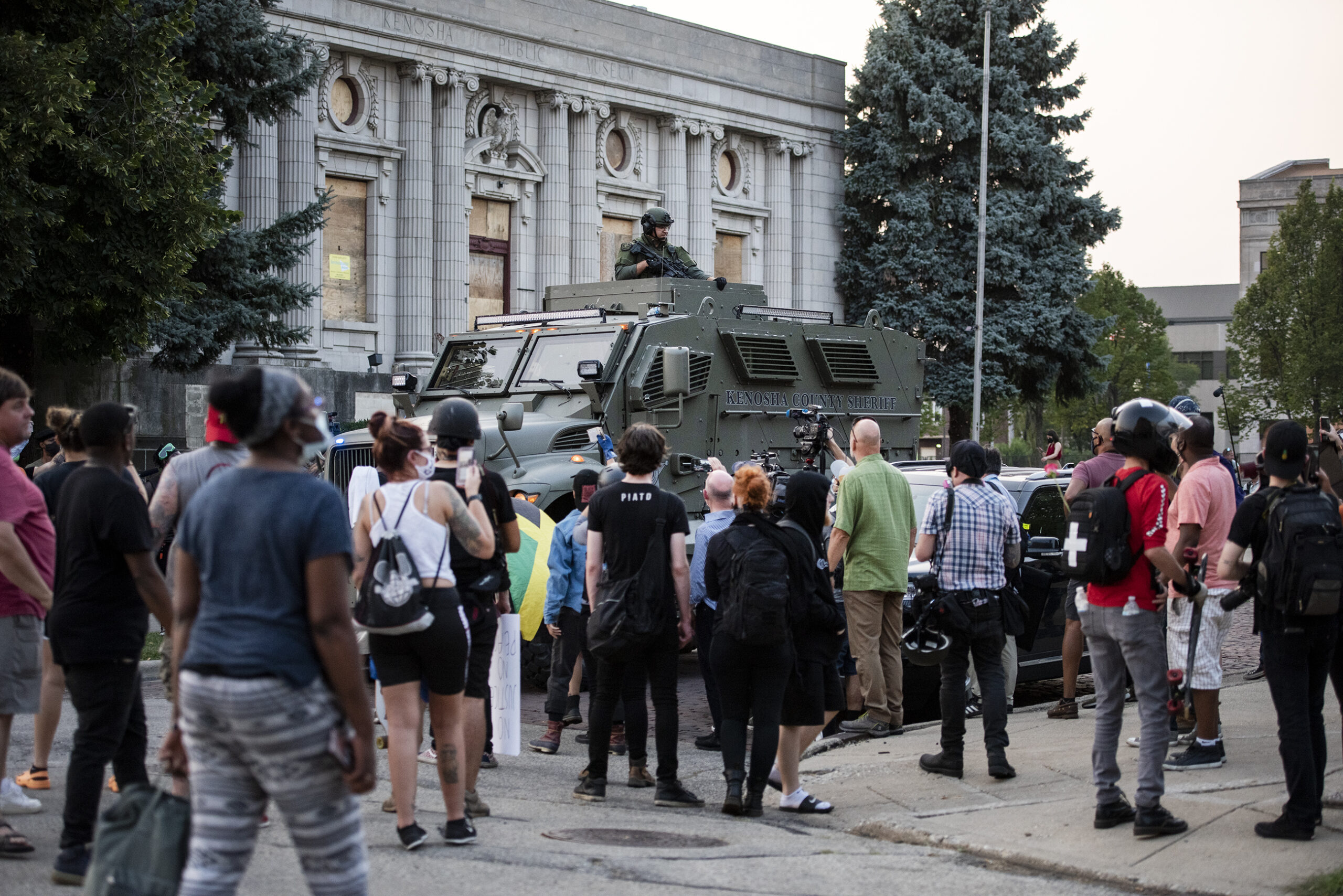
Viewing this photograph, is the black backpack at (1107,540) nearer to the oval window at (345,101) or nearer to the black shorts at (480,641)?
the black shorts at (480,641)

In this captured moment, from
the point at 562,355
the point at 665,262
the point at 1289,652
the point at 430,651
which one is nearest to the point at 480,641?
the point at 430,651

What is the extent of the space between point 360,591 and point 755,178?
34.2 metres

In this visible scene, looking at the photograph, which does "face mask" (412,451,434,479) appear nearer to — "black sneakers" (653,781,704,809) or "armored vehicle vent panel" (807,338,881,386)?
"black sneakers" (653,781,704,809)

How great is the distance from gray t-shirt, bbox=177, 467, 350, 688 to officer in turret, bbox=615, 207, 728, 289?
11.7m

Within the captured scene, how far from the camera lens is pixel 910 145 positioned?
134 ft

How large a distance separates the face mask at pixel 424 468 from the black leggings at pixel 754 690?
1552 mm

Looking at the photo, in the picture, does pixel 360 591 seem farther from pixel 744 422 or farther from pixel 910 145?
pixel 910 145

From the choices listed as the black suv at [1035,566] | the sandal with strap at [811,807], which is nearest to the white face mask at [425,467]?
the sandal with strap at [811,807]

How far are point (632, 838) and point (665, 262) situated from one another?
9.70 m

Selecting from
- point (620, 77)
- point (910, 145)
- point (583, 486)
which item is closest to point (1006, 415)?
point (910, 145)

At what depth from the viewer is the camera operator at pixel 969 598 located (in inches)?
320

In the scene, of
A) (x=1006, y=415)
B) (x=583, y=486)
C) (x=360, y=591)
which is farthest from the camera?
(x=1006, y=415)

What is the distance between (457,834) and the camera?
636 cm

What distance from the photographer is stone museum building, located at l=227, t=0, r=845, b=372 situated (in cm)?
2994
